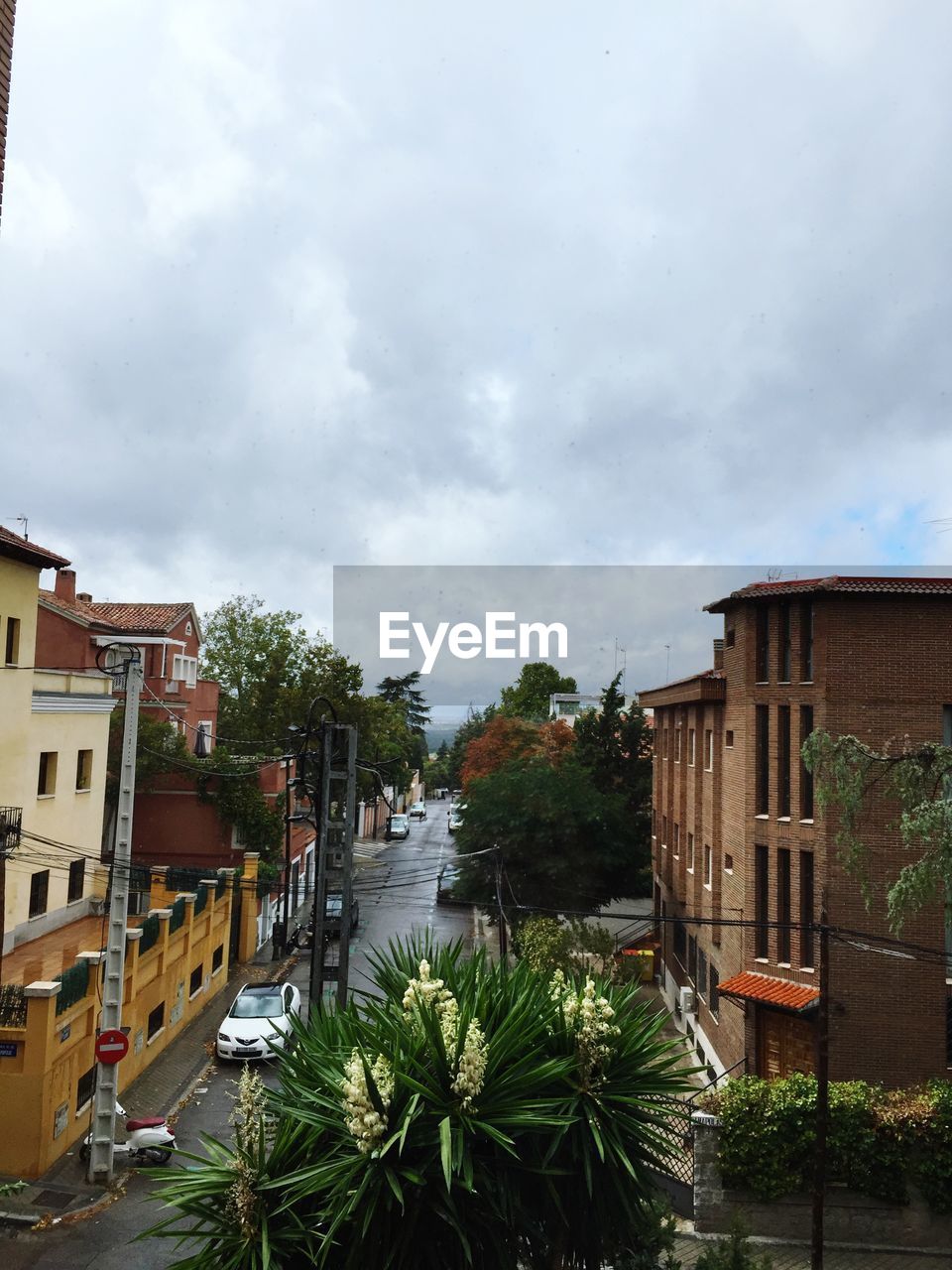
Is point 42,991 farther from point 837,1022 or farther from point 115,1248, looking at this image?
point 837,1022

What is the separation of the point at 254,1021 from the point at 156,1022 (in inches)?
97.6

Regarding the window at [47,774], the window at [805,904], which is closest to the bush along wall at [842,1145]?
the window at [805,904]

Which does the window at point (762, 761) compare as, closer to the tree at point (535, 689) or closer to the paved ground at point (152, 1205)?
the paved ground at point (152, 1205)

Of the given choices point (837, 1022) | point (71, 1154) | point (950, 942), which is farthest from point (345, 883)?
point (950, 942)

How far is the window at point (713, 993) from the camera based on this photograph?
2522 centimetres

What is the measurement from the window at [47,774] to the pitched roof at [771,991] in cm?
1995

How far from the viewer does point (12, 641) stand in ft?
89.2

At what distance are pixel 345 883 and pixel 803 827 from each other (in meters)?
10.1

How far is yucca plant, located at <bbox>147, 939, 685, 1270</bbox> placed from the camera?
8.38 metres

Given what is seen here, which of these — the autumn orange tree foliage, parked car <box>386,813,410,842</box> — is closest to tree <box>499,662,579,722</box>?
parked car <box>386,813,410,842</box>

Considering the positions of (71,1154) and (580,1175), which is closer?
(580,1175)

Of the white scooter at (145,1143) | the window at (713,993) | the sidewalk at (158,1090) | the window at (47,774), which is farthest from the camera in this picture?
the window at (47,774)

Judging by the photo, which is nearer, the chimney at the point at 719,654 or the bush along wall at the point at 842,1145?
the bush along wall at the point at 842,1145

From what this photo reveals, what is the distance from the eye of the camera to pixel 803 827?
68.6 ft
